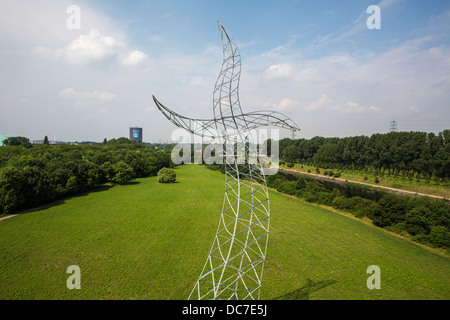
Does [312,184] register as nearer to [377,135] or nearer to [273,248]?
[273,248]

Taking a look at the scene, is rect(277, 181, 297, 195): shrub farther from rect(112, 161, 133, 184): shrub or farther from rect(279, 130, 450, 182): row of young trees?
rect(112, 161, 133, 184): shrub

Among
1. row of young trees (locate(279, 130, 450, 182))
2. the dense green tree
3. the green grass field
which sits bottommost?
the green grass field

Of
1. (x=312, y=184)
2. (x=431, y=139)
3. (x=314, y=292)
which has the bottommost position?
(x=314, y=292)

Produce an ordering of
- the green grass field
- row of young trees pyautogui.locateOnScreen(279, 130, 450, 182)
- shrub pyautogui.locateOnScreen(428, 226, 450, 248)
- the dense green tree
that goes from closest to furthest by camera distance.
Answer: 1. the green grass field
2. shrub pyautogui.locateOnScreen(428, 226, 450, 248)
3. row of young trees pyautogui.locateOnScreen(279, 130, 450, 182)
4. the dense green tree

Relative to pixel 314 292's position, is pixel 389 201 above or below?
above

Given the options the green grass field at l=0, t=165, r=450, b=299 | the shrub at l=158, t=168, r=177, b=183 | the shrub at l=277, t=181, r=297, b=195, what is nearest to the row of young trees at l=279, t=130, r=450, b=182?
the shrub at l=277, t=181, r=297, b=195

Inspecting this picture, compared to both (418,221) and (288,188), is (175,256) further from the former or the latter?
(288,188)

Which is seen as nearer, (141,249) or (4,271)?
(4,271)

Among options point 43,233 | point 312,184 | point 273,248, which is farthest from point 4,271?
point 312,184
